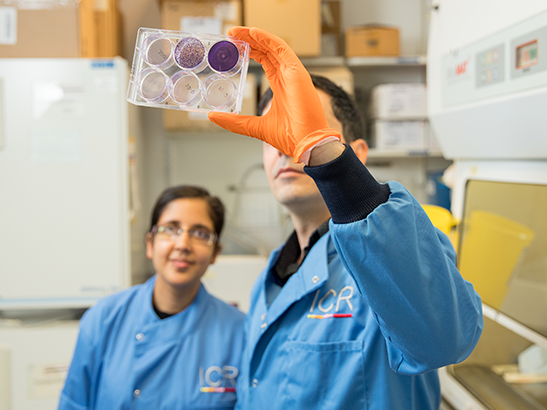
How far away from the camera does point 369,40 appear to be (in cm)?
269

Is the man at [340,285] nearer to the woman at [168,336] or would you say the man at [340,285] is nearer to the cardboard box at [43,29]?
the woman at [168,336]

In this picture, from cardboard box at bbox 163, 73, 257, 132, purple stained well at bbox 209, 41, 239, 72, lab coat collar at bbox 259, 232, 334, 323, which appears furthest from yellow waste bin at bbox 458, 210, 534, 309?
cardboard box at bbox 163, 73, 257, 132

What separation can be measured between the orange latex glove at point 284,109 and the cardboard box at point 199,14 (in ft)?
5.99

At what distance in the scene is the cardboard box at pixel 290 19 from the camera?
241 centimetres

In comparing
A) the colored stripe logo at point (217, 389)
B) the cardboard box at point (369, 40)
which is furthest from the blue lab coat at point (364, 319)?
the cardboard box at point (369, 40)

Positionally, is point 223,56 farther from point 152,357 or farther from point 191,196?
point 152,357

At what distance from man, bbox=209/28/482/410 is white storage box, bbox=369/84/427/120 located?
1.58m

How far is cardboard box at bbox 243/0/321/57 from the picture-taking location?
2414 millimetres

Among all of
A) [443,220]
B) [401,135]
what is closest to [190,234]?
[443,220]

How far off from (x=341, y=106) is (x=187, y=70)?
1.50 ft

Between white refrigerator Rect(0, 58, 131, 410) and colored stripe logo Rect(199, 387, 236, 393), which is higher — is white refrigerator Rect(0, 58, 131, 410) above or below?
above

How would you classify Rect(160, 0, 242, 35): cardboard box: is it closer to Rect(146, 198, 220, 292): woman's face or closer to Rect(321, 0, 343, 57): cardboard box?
Rect(321, 0, 343, 57): cardboard box

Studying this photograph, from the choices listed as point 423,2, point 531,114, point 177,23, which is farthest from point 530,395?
point 423,2

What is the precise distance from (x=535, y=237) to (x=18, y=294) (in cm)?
224
